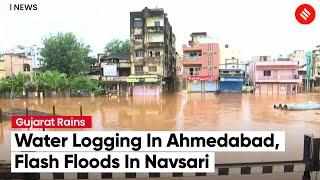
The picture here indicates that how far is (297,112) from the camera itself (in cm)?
418

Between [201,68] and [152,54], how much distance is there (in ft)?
2.14

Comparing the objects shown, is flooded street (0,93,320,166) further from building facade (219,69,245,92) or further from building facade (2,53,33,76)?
building facade (2,53,33,76)

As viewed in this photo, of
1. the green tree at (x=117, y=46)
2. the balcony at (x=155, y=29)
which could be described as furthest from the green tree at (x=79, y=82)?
the balcony at (x=155, y=29)

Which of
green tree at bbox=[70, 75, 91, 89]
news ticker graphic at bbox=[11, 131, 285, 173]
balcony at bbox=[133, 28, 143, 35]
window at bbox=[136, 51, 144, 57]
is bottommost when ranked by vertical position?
news ticker graphic at bbox=[11, 131, 285, 173]

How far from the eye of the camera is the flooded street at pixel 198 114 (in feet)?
11.7

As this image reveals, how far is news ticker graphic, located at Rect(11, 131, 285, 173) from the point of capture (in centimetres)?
316

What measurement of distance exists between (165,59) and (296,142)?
188 centimetres

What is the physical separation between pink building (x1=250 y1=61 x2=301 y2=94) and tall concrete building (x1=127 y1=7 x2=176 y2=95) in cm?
106

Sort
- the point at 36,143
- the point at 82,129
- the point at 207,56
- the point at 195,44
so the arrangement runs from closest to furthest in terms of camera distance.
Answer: the point at 36,143 → the point at 82,129 → the point at 195,44 → the point at 207,56

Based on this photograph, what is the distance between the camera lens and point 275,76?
413 cm

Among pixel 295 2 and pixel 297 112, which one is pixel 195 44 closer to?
pixel 295 2

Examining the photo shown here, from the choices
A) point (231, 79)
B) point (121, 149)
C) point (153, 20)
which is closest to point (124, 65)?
point (153, 20)

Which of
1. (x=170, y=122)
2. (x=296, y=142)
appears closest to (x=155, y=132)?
(x=170, y=122)

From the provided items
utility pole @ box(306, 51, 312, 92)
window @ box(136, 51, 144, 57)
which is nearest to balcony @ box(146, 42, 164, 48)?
window @ box(136, 51, 144, 57)
